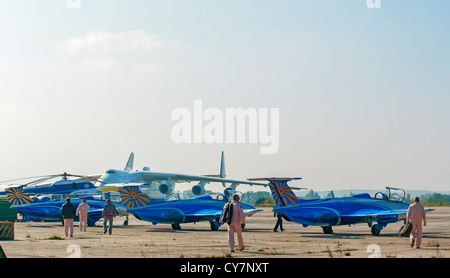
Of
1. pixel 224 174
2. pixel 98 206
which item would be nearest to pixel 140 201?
pixel 98 206

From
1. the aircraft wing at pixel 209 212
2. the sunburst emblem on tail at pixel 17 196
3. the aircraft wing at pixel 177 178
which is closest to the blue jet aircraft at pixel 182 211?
the aircraft wing at pixel 209 212

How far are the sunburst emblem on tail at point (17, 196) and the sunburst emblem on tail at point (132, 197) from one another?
418 inches

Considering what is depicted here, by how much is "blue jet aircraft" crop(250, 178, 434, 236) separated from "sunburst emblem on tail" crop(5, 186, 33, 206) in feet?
69.9

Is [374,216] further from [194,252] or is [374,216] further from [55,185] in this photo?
[55,185]

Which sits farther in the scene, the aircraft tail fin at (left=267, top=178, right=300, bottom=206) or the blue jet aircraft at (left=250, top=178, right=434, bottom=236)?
the aircraft tail fin at (left=267, top=178, right=300, bottom=206)

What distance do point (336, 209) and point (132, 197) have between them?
41.2ft

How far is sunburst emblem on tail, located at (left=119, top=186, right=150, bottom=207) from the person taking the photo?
33125mm

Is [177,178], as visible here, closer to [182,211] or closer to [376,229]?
[182,211]

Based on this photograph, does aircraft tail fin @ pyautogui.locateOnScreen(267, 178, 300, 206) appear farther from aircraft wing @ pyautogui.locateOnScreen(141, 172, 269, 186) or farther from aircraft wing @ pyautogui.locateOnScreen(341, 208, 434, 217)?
aircraft wing @ pyautogui.locateOnScreen(141, 172, 269, 186)

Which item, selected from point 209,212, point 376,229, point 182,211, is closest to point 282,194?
point 376,229

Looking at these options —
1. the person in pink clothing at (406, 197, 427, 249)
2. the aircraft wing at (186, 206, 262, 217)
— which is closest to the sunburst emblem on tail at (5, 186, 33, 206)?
the aircraft wing at (186, 206, 262, 217)

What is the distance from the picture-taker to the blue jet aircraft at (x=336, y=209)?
2558 centimetres

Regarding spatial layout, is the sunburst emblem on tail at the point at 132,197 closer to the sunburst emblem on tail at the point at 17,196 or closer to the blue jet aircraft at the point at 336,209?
the blue jet aircraft at the point at 336,209
